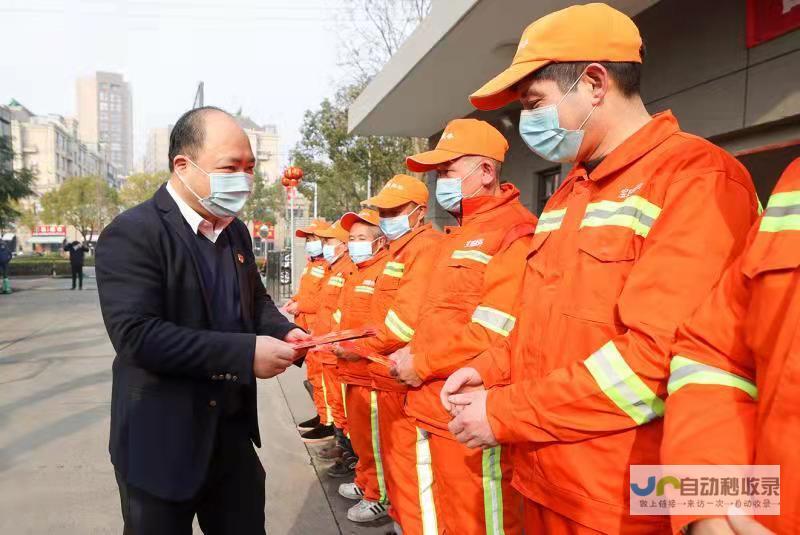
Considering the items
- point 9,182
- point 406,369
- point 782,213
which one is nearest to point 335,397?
point 406,369

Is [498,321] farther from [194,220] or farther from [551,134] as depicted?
[194,220]

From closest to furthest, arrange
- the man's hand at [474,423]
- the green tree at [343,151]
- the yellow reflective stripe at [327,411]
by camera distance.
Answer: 1. the man's hand at [474,423]
2. the yellow reflective stripe at [327,411]
3. the green tree at [343,151]

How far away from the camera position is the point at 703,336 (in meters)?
1.10

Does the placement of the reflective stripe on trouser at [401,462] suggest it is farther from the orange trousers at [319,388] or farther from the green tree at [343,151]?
the green tree at [343,151]

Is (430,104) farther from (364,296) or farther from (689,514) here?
(689,514)

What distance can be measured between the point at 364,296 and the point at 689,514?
3.14 metres

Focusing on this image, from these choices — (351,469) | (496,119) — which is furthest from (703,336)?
(496,119)

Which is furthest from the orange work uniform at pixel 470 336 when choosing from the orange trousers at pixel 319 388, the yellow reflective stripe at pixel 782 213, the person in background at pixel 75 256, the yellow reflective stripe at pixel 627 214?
the person in background at pixel 75 256

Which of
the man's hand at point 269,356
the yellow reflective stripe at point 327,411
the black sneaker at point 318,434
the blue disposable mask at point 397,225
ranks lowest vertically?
the black sneaker at point 318,434

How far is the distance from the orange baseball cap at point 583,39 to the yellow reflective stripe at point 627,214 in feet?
1.43

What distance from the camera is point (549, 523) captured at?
60.6 inches

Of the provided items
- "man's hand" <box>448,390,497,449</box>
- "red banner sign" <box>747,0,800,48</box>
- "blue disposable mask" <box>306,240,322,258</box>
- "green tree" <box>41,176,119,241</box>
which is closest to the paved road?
"blue disposable mask" <box>306,240,322,258</box>

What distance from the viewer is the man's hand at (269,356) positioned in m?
1.91

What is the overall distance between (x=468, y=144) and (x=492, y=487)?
1674mm
